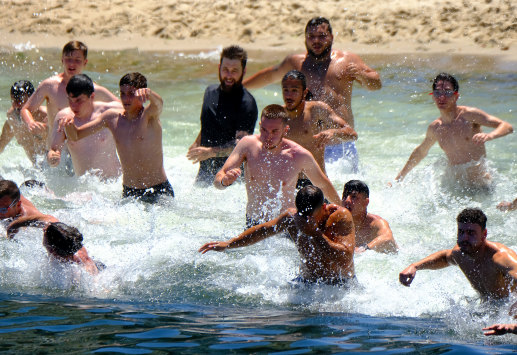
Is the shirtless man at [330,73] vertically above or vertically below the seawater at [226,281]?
above

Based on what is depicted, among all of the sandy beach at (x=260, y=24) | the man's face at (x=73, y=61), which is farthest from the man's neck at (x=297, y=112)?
the sandy beach at (x=260, y=24)

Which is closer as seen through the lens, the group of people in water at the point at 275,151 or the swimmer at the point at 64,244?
the group of people in water at the point at 275,151

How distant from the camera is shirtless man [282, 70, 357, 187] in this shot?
6926 millimetres

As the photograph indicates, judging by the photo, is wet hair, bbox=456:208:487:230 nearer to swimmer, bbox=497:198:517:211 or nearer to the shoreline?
swimmer, bbox=497:198:517:211

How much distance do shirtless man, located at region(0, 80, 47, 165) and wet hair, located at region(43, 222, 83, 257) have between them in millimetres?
2998

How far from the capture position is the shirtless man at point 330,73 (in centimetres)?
798

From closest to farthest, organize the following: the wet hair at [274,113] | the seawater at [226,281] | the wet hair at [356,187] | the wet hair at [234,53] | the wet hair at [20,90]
Result: the seawater at [226,281]
the wet hair at [274,113]
the wet hair at [356,187]
the wet hair at [234,53]
the wet hair at [20,90]

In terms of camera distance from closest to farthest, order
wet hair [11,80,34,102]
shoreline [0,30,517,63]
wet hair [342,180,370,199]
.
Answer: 1. wet hair [342,180,370,199]
2. wet hair [11,80,34,102]
3. shoreline [0,30,517,63]

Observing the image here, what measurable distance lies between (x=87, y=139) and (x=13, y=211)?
1.69m

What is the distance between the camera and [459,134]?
8164 mm

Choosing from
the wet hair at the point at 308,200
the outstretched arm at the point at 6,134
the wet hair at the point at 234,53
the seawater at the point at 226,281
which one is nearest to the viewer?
the seawater at the point at 226,281

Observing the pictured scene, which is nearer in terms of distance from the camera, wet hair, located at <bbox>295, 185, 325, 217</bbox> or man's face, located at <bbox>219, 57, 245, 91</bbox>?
wet hair, located at <bbox>295, 185, 325, 217</bbox>

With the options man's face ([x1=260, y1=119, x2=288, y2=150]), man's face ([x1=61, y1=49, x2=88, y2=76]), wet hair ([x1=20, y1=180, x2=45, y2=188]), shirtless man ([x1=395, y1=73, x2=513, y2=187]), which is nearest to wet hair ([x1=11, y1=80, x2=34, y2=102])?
man's face ([x1=61, y1=49, x2=88, y2=76])

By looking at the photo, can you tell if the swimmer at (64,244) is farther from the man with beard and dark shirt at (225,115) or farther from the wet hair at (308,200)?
the man with beard and dark shirt at (225,115)
